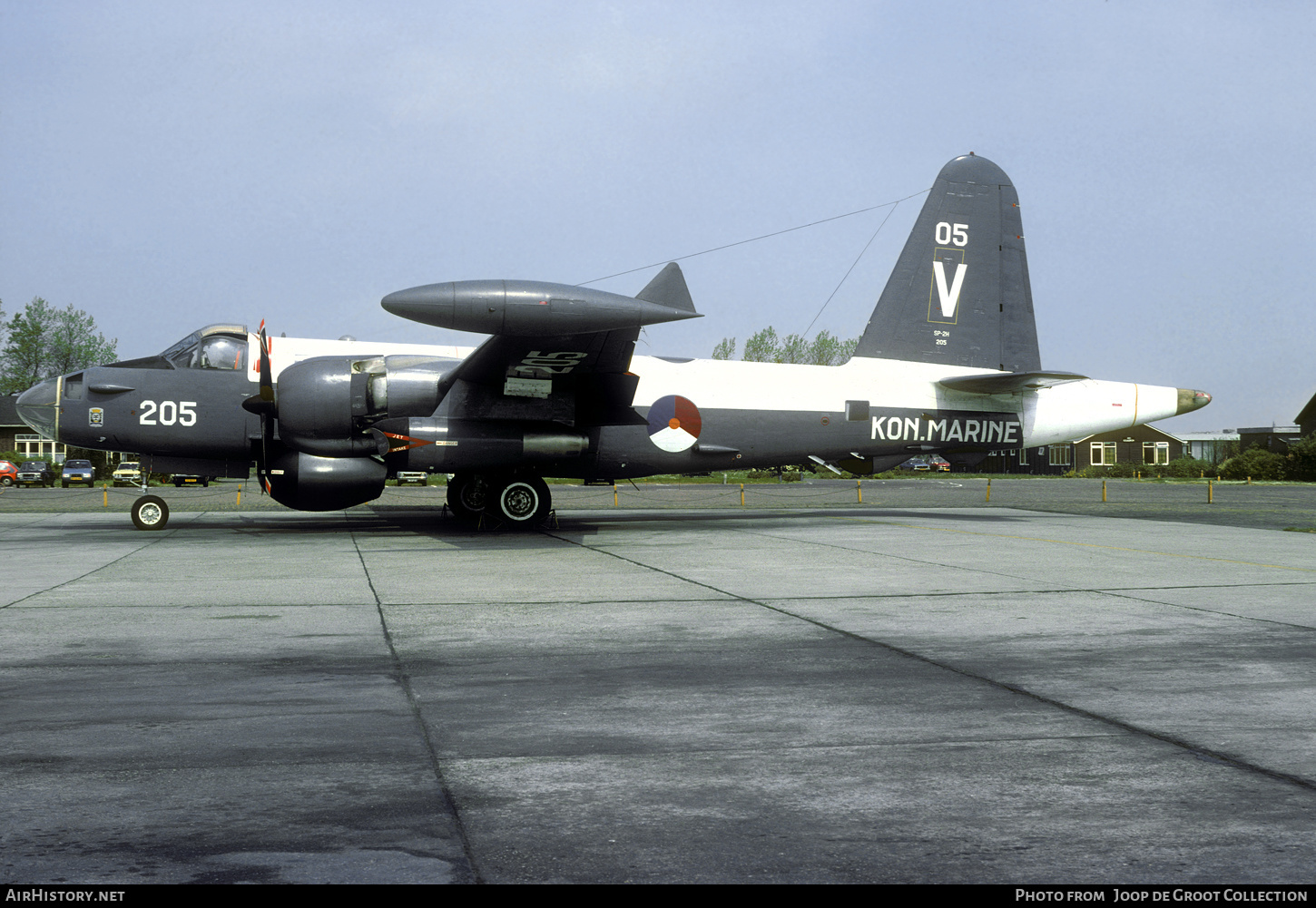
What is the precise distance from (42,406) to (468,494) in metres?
7.31

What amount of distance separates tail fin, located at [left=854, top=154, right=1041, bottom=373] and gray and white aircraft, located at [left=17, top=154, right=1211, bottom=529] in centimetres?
4

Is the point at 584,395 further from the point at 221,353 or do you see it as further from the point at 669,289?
the point at 221,353

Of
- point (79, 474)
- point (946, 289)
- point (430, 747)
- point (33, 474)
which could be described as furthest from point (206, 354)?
point (33, 474)

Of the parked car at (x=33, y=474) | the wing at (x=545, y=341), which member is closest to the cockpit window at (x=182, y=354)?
the wing at (x=545, y=341)

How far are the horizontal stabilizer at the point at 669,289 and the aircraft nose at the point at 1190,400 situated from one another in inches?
480

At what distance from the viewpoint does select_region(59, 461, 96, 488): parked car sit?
164 ft

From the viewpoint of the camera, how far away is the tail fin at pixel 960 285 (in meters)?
21.0

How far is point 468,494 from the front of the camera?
62.1 feet

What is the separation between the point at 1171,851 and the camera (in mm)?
3199

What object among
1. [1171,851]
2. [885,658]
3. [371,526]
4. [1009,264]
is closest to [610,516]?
[371,526]

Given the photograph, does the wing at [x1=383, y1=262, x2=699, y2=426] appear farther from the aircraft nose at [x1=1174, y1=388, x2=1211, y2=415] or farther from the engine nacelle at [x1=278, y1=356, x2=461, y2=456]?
the aircraft nose at [x1=1174, y1=388, x2=1211, y2=415]

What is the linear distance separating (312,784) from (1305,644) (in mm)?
6683

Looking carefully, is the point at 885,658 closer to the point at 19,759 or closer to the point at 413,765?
the point at 413,765

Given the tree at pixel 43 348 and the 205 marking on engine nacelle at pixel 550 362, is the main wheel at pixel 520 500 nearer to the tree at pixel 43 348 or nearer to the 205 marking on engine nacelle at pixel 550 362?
the 205 marking on engine nacelle at pixel 550 362
